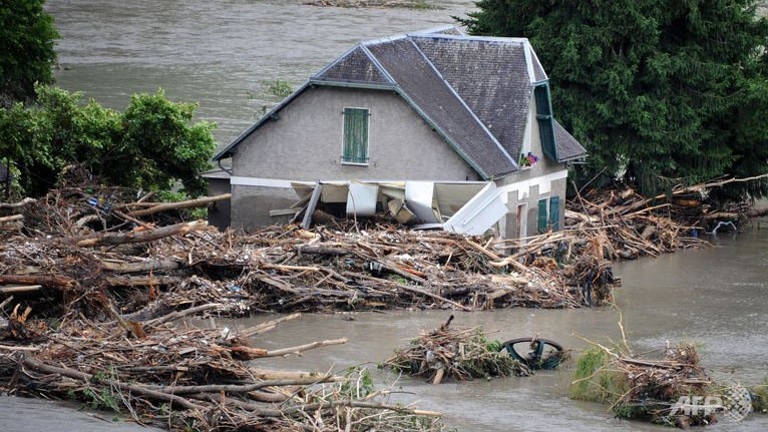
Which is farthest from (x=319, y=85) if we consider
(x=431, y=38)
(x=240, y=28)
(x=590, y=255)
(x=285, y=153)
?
(x=240, y=28)

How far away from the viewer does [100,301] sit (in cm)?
2327

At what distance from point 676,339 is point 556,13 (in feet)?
50.7

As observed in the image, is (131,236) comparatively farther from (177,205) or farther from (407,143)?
(407,143)

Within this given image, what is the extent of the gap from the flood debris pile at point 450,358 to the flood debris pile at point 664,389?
1.96 metres

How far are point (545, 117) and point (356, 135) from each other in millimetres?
4759

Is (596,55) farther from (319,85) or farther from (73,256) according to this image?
(73,256)

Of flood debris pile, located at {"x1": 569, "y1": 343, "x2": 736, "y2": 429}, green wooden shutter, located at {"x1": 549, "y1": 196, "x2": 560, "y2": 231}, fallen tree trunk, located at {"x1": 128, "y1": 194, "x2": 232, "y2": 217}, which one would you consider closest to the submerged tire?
flood debris pile, located at {"x1": 569, "y1": 343, "x2": 736, "y2": 429}

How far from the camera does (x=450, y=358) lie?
20969 millimetres

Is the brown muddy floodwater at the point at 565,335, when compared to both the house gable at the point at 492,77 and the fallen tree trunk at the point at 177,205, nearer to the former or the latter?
the house gable at the point at 492,77

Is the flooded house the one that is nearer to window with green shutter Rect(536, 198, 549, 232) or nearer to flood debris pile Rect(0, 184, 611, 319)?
window with green shutter Rect(536, 198, 549, 232)

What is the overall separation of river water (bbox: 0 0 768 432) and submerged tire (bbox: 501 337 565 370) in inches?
8.6

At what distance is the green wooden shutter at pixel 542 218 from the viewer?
34.8 m

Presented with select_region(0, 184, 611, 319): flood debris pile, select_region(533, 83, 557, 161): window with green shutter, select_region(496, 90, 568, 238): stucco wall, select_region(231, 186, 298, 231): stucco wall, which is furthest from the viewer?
select_region(533, 83, 557, 161): window with green shutter

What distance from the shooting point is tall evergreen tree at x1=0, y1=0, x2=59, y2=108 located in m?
40.3
